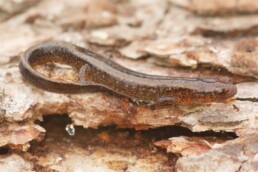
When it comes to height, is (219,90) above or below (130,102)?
above

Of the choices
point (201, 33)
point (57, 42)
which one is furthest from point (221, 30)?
point (57, 42)

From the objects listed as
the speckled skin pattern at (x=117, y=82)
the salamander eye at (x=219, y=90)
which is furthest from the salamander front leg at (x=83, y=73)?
the salamander eye at (x=219, y=90)

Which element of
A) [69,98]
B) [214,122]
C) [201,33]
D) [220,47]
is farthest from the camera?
[201,33]

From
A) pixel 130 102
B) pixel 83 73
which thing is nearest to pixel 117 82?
pixel 130 102

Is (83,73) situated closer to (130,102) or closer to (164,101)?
(130,102)

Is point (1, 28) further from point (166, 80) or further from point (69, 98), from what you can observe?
point (166, 80)

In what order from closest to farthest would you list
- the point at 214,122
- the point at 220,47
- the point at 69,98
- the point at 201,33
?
the point at 214,122, the point at 69,98, the point at 220,47, the point at 201,33
